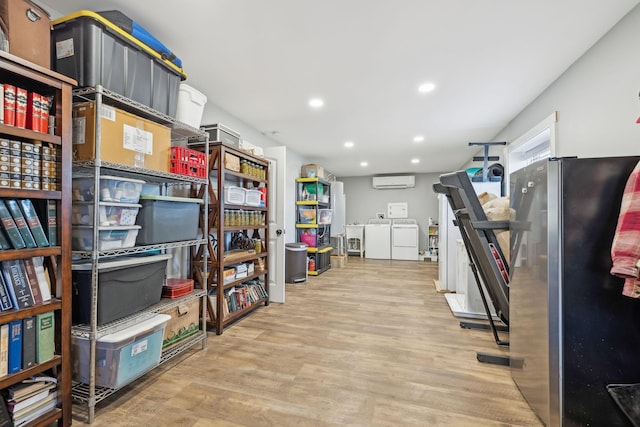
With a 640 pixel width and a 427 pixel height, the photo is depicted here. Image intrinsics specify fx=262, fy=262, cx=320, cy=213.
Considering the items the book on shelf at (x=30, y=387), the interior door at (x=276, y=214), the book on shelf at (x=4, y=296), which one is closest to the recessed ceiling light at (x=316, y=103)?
the interior door at (x=276, y=214)

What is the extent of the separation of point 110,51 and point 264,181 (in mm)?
1861

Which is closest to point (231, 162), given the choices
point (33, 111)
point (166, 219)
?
point (166, 219)

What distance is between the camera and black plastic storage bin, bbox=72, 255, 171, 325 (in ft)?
4.66

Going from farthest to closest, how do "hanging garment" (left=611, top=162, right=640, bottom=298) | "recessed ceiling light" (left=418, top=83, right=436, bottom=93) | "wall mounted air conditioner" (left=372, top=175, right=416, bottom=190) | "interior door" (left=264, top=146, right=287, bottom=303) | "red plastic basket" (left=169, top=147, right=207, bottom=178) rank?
"wall mounted air conditioner" (left=372, top=175, right=416, bottom=190), "interior door" (left=264, top=146, right=287, bottom=303), "recessed ceiling light" (left=418, top=83, right=436, bottom=93), "red plastic basket" (left=169, top=147, right=207, bottom=178), "hanging garment" (left=611, top=162, right=640, bottom=298)

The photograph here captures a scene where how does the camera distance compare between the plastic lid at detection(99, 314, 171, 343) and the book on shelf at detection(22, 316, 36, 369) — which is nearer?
the book on shelf at detection(22, 316, 36, 369)

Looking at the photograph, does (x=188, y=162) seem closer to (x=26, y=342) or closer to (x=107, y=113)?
(x=107, y=113)

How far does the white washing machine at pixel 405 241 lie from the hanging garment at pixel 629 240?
238 inches

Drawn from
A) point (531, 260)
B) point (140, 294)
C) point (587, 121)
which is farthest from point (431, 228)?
point (140, 294)

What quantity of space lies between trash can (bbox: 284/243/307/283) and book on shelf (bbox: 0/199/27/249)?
3.47 m

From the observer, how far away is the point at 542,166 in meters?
1.31

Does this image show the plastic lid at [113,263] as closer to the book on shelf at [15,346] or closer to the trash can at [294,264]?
the book on shelf at [15,346]

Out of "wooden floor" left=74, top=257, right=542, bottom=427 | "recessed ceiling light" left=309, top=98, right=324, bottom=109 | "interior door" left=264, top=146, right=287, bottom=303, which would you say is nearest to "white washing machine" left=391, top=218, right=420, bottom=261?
"wooden floor" left=74, top=257, right=542, bottom=427

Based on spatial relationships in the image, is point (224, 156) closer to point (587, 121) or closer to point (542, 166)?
point (542, 166)

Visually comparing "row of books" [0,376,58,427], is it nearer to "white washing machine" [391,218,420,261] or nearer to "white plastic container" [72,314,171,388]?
"white plastic container" [72,314,171,388]
